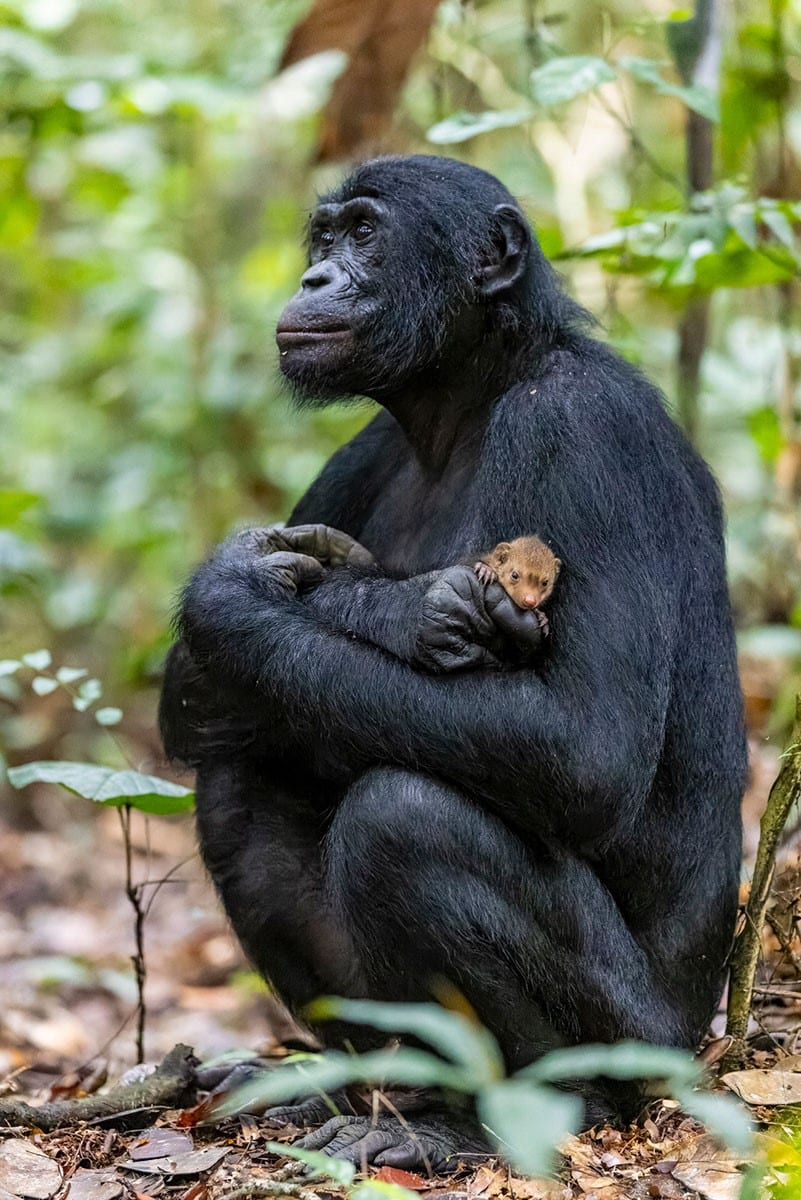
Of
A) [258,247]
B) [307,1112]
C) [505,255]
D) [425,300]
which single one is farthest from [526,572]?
[258,247]

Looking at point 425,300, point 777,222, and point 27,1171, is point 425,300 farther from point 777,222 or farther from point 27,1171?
point 27,1171

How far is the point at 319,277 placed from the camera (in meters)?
5.20

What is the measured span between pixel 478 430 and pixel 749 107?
399cm

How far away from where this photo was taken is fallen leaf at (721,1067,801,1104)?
437 centimetres

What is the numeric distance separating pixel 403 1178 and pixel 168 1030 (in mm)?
3905

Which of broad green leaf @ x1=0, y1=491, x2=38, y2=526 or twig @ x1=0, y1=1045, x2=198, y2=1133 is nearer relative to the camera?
twig @ x1=0, y1=1045, x2=198, y2=1133

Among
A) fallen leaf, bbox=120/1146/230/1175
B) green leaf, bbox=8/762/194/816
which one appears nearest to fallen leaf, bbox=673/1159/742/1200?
fallen leaf, bbox=120/1146/230/1175

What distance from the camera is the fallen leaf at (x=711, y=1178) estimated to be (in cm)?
385

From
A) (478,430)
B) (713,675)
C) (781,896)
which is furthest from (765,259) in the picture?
(781,896)

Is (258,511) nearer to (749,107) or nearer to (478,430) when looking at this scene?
(749,107)

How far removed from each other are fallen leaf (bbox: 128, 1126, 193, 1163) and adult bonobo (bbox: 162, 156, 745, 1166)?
0.51m

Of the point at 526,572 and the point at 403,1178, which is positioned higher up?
the point at 526,572

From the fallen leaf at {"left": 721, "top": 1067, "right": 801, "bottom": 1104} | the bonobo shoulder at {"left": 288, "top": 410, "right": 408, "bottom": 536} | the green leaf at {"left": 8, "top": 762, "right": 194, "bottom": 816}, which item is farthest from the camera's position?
the bonobo shoulder at {"left": 288, "top": 410, "right": 408, "bottom": 536}

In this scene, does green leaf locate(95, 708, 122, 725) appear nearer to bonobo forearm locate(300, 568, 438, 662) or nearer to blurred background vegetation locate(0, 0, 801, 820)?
bonobo forearm locate(300, 568, 438, 662)
